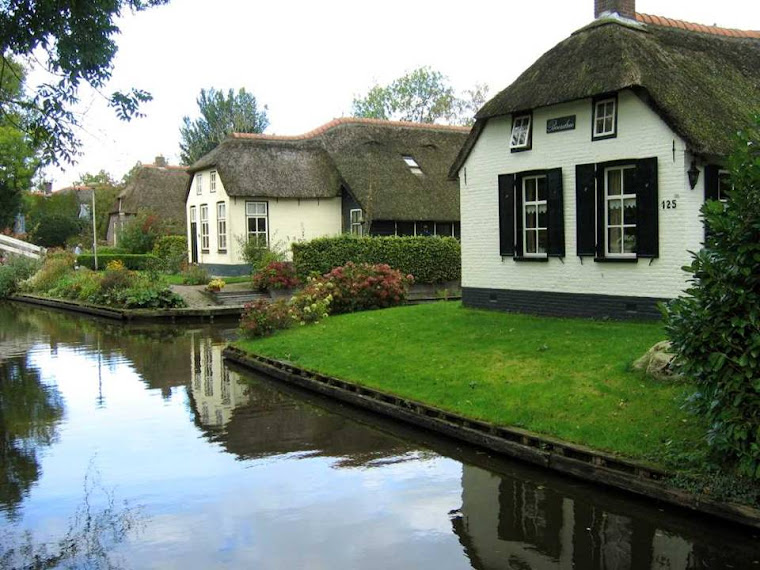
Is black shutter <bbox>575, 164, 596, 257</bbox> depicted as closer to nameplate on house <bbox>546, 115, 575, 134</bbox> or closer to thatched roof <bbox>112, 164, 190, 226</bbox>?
nameplate on house <bbox>546, 115, 575, 134</bbox>

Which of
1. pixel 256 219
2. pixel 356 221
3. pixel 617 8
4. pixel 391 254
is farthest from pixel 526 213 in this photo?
pixel 256 219

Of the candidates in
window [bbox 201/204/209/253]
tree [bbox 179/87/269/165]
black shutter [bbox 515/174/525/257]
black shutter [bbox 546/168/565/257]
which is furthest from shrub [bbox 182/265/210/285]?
tree [bbox 179/87/269/165]

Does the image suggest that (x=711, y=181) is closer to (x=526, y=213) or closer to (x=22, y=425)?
(x=526, y=213)

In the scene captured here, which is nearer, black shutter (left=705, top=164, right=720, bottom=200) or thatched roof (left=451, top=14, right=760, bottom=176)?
black shutter (left=705, top=164, right=720, bottom=200)

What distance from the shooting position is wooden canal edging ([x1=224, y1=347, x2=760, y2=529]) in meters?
6.84

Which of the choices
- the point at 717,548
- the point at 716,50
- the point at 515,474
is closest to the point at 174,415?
the point at 515,474

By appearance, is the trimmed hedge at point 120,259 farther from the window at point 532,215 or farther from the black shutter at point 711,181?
the black shutter at point 711,181

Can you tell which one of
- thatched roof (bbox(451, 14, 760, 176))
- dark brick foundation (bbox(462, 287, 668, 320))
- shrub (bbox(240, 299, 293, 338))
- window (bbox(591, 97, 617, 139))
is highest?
thatched roof (bbox(451, 14, 760, 176))

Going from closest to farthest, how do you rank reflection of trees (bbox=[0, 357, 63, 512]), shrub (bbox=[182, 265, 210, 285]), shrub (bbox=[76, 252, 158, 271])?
reflection of trees (bbox=[0, 357, 63, 512]) < shrub (bbox=[182, 265, 210, 285]) < shrub (bbox=[76, 252, 158, 271])

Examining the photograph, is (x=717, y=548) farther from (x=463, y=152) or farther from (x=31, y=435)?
(x=463, y=152)

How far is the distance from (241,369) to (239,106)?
53.0m

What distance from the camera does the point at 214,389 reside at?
1359cm

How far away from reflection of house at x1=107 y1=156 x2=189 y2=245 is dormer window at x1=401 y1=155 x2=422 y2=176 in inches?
724

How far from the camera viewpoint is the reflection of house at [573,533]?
6070 mm
